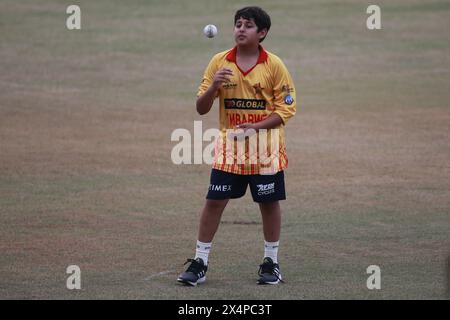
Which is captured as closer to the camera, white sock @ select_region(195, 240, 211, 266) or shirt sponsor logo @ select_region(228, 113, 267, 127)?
shirt sponsor logo @ select_region(228, 113, 267, 127)

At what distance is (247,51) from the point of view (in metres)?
8.02

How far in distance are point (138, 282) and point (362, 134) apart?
25.4ft

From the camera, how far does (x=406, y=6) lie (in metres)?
24.3

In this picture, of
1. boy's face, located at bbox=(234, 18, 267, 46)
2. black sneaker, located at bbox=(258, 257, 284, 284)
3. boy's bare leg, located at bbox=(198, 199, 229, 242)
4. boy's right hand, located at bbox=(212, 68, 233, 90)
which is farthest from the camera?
boy's bare leg, located at bbox=(198, 199, 229, 242)

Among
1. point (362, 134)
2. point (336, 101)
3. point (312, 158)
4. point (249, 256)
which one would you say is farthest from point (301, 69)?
point (249, 256)

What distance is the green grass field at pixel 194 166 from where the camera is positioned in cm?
848

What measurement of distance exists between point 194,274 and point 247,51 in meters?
1.80

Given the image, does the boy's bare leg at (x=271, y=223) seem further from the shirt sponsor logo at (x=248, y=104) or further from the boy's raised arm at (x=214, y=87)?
the boy's raised arm at (x=214, y=87)

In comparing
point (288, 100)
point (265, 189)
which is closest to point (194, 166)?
point (265, 189)

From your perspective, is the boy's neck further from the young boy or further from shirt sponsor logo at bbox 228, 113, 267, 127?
shirt sponsor logo at bbox 228, 113, 267, 127

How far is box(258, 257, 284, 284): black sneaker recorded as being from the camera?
8.02m

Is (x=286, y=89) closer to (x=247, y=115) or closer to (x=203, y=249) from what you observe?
(x=247, y=115)

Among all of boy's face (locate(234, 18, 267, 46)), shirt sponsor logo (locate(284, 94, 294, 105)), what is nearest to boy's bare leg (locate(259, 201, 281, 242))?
shirt sponsor logo (locate(284, 94, 294, 105))

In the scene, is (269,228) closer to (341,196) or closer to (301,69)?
(341,196)
